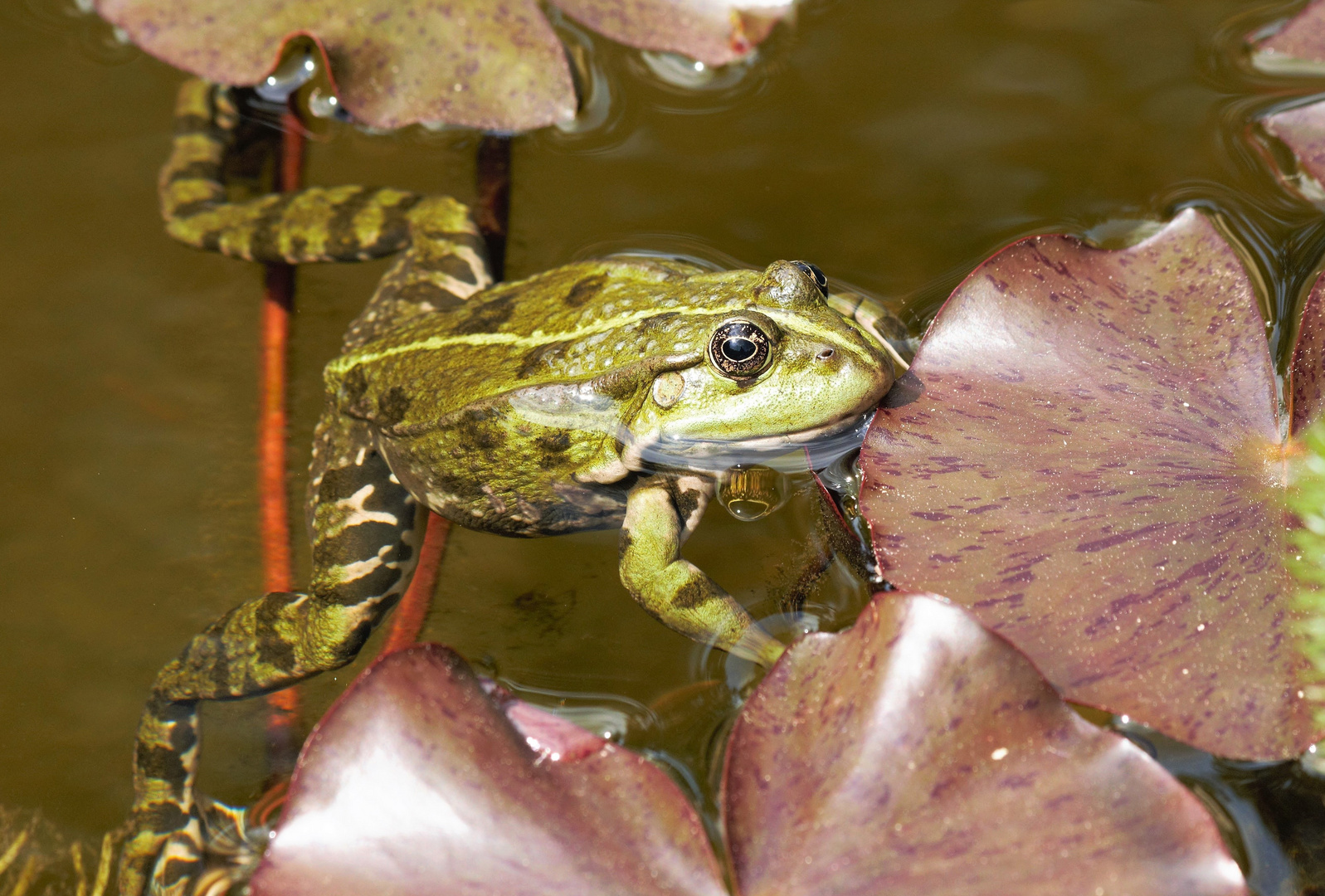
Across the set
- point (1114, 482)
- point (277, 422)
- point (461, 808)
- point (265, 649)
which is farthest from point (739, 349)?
point (277, 422)

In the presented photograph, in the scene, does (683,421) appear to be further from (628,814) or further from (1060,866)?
(1060,866)

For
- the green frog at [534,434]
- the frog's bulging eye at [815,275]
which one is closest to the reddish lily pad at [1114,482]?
the green frog at [534,434]

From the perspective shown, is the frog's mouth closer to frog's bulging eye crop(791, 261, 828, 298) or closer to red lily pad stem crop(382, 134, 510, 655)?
frog's bulging eye crop(791, 261, 828, 298)

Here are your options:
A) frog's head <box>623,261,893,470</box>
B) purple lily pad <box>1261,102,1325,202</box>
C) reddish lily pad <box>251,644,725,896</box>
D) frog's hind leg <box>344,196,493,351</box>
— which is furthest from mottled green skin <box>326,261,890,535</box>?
purple lily pad <box>1261,102,1325,202</box>

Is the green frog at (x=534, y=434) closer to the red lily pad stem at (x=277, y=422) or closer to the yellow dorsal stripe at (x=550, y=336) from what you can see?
the yellow dorsal stripe at (x=550, y=336)

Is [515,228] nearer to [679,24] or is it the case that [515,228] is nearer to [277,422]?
[679,24]
